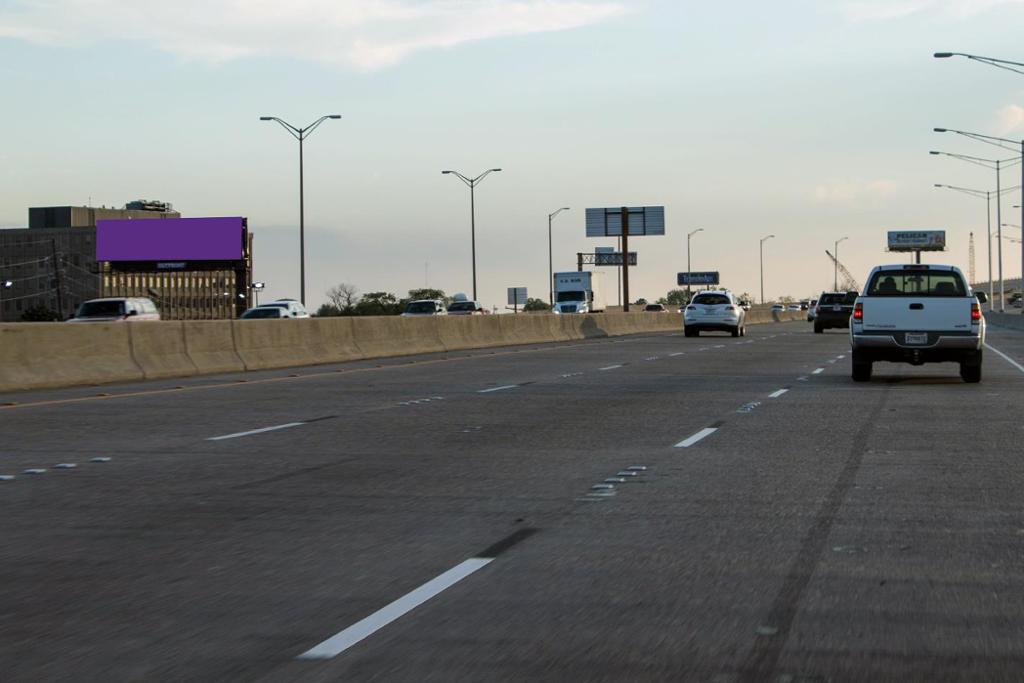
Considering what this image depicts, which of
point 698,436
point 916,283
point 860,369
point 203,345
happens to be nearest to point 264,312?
point 203,345

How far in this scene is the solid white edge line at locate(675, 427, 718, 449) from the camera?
517 inches

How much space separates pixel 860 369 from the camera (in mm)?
23203

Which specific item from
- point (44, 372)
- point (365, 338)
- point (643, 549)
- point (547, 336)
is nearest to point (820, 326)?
point (547, 336)

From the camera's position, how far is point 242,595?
6.65 meters

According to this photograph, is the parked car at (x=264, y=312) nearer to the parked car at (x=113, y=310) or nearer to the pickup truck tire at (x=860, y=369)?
the parked car at (x=113, y=310)

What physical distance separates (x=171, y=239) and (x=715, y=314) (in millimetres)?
64153

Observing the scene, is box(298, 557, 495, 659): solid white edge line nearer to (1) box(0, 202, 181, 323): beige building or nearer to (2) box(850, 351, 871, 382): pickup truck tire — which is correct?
(2) box(850, 351, 871, 382): pickup truck tire

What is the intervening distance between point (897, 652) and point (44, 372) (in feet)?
62.8

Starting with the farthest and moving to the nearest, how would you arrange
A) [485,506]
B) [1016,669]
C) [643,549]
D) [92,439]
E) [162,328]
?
1. [162,328]
2. [92,439]
3. [485,506]
4. [643,549]
5. [1016,669]

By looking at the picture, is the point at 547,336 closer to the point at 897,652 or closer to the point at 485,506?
the point at 485,506

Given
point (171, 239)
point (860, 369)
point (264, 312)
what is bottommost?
point (860, 369)

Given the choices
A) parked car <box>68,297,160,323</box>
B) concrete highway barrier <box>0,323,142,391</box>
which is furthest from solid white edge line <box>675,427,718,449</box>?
parked car <box>68,297,160,323</box>

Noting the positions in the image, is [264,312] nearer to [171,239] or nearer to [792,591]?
[792,591]

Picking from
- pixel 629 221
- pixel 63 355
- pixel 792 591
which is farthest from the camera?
pixel 629 221
